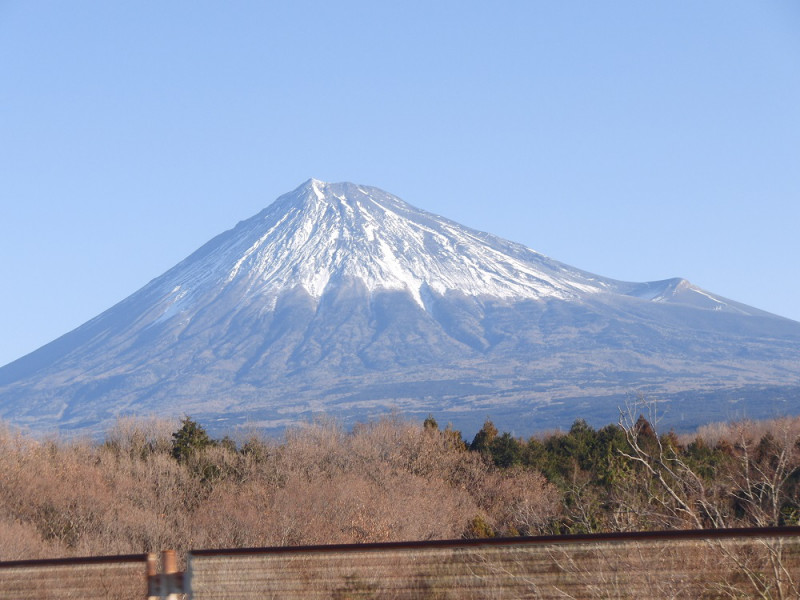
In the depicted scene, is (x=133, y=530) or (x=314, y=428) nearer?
(x=133, y=530)

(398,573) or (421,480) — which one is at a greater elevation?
(398,573)

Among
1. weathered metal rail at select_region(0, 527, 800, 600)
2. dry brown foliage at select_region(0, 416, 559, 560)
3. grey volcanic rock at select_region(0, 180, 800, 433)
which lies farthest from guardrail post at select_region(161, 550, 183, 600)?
grey volcanic rock at select_region(0, 180, 800, 433)

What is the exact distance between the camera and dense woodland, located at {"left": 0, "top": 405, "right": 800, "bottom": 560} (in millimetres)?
27422

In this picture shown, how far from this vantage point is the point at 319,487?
3391 centimetres

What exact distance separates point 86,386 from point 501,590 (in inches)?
7476

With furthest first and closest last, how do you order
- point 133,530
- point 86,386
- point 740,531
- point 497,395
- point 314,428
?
point 86,386
point 497,395
point 314,428
point 133,530
point 740,531

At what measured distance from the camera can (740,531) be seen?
187 inches

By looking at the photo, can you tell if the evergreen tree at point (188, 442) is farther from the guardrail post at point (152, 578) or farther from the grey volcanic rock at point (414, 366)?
the grey volcanic rock at point (414, 366)

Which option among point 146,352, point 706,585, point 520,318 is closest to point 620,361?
point 520,318

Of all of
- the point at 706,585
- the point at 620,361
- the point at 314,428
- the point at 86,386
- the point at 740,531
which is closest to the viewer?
the point at 740,531

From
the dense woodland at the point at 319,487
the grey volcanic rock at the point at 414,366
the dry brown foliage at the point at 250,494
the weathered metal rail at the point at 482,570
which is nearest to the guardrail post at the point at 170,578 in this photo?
the weathered metal rail at the point at 482,570

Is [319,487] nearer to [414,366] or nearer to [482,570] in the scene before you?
[482,570]

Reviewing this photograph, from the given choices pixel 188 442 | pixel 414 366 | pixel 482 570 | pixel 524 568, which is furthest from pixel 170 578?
pixel 414 366

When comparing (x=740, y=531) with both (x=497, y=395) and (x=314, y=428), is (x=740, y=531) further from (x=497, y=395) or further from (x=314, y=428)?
(x=497, y=395)
